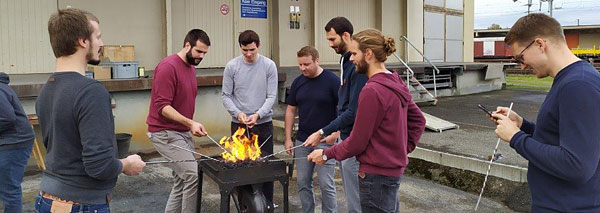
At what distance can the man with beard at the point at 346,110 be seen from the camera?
12.4 ft

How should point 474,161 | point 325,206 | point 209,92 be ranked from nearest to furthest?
point 325,206
point 474,161
point 209,92

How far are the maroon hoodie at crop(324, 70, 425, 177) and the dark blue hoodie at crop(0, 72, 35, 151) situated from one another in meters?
2.70

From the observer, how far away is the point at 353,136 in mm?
2973

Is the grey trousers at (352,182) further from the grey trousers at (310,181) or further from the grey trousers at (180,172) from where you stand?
the grey trousers at (180,172)

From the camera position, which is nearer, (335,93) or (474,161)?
(335,93)

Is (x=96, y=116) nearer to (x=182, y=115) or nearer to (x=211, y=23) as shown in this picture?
(x=182, y=115)

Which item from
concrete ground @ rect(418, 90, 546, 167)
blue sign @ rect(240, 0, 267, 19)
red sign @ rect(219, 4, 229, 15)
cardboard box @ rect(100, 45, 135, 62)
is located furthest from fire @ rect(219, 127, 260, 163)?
blue sign @ rect(240, 0, 267, 19)

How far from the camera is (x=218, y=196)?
18.6 ft

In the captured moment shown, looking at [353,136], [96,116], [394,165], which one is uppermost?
[96,116]

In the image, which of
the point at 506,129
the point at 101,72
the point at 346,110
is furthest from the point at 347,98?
the point at 101,72

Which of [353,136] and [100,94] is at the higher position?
[100,94]

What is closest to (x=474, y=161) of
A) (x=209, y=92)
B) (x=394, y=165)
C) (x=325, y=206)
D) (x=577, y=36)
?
(x=325, y=206)

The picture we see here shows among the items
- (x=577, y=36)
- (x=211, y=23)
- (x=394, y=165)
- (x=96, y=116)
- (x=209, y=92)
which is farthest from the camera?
(x=577, y=36)

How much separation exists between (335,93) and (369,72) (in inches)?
51.6
